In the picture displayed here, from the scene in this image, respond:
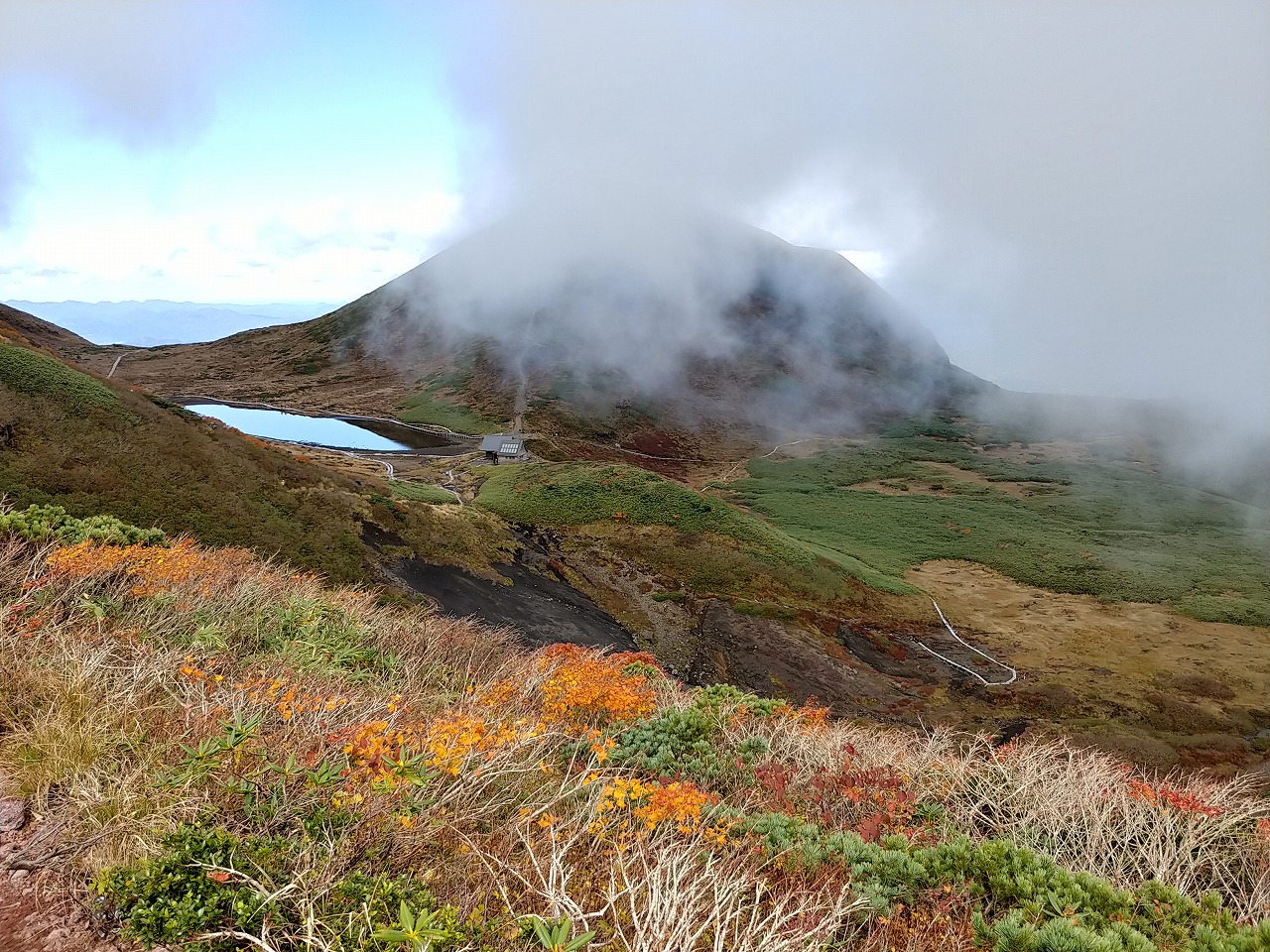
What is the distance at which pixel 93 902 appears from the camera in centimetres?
387

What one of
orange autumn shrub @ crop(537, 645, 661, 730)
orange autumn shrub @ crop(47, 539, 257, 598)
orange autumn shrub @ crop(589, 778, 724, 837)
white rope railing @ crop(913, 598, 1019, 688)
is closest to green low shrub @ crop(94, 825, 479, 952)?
orange autumn shrub @ crop(589, 778, 724, 837)

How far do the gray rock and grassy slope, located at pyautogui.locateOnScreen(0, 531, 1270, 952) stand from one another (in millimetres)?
104

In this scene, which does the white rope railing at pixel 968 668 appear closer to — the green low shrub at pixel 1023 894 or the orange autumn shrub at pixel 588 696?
the orange autumn shrub at pixel 588 696

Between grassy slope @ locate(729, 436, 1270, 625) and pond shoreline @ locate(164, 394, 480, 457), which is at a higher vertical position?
pond shoreline @ locate(164, 394, 480, 457)

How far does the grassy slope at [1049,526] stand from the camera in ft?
175

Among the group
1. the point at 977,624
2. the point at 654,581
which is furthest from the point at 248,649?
the point at 977,624

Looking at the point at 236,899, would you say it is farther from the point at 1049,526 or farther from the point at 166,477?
the point at 1049,526

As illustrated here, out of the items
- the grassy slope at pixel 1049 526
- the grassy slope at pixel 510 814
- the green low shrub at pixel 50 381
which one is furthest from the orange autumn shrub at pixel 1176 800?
the grassy slope at pixel 1049 526

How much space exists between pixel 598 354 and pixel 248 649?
129m

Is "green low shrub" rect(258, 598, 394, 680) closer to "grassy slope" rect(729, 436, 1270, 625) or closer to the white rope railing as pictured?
the white rope railing

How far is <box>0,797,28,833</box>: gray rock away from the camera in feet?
14.6

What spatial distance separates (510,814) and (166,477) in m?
27.1

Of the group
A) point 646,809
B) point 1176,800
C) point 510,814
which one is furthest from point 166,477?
point 1176,800

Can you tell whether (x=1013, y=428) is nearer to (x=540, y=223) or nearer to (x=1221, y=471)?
(x=1221, y=471)
